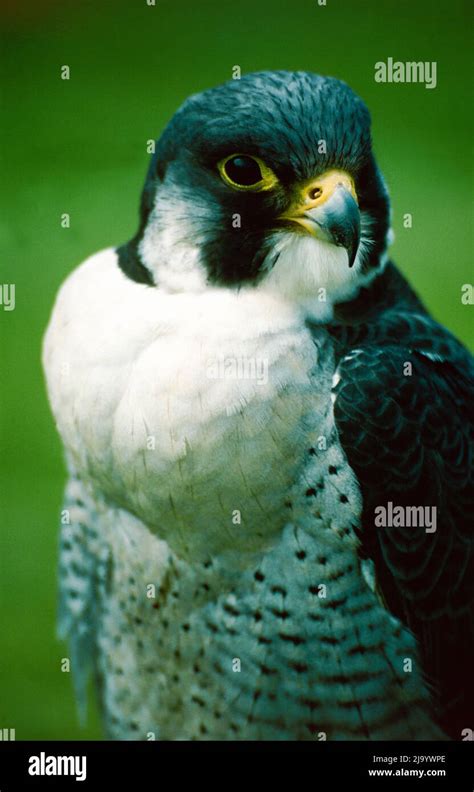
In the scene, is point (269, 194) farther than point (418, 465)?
No

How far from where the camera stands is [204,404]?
5.49 feet

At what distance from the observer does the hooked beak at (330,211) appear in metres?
1.53

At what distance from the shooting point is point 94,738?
2242mm

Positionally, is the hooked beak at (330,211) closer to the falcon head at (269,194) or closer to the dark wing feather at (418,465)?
the falcon head at (269,194)

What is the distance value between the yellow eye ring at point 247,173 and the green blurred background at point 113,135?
1.70 feet

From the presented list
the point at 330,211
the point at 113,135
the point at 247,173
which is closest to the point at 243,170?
the point at 247,173

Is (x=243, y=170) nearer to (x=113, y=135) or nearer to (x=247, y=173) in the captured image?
(x=247, y=173)

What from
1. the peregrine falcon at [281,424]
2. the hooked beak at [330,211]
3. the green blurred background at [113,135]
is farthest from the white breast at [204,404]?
the green blurred background at [113,135]

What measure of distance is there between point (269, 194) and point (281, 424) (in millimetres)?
417

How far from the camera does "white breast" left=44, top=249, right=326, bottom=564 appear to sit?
1.67 m

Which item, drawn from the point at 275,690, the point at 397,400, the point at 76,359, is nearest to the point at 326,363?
the point at 397,400

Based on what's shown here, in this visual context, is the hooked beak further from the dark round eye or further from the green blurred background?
the green blurred background

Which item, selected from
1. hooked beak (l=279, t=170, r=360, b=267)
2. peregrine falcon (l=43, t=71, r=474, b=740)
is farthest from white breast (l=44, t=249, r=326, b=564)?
hooked beak (l=279, t=170, r=360, b=267)
